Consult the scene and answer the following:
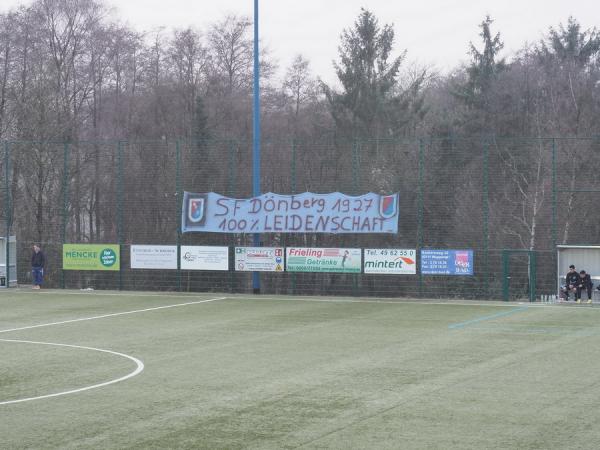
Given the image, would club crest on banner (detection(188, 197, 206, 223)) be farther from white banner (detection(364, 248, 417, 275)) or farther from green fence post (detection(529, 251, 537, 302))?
green fence post (detection(529, 251, 537, 302))

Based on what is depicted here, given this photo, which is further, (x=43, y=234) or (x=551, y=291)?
(x=43, y=234)

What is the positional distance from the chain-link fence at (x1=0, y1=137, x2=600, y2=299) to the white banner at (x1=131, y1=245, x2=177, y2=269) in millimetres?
777

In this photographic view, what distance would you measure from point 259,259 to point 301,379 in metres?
18.3

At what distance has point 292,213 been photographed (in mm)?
33062

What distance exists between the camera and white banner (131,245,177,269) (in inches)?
1344

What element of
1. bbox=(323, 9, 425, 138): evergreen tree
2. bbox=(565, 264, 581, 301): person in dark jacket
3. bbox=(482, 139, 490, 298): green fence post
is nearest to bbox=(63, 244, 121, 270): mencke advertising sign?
bbox=(482, 139, 490, 298): green fence post

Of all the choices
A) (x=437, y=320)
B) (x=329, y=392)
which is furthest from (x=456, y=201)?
(x=329, y=392)

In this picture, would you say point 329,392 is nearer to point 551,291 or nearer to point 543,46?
point 551,291

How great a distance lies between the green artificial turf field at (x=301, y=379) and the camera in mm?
11055

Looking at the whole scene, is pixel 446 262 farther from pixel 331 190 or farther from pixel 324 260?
pixel 331 190

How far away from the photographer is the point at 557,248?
29.7 meters

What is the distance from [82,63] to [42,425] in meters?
47.7

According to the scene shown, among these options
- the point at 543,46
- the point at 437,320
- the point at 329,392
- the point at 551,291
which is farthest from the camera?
the point at 543,46

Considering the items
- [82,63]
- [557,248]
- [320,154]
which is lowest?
[557,248]
